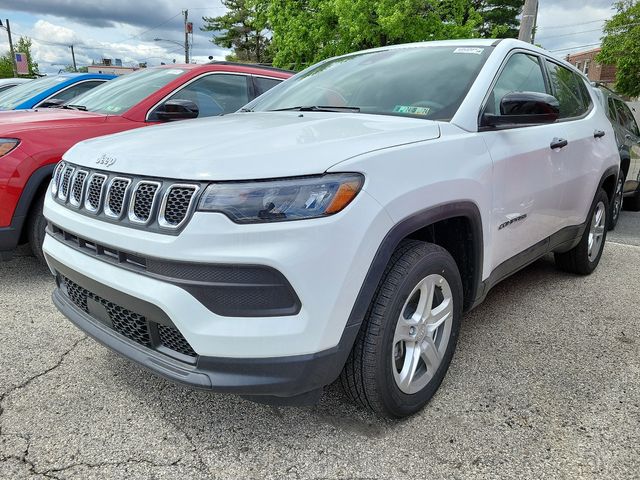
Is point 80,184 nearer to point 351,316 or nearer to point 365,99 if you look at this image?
point 351,316

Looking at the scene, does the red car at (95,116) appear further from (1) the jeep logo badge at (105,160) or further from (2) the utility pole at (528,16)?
(2) the utility pole at (528,16)

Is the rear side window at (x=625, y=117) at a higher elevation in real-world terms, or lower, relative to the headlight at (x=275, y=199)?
lower

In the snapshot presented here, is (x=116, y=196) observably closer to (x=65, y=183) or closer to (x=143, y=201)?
(x=143, y=201)

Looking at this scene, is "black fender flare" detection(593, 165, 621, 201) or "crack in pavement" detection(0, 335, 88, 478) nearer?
"crack in pavement" detection(0, 335, 88, 478)

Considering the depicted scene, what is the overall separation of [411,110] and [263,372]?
1562 millimetres

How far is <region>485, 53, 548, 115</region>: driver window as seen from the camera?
2.74 metres

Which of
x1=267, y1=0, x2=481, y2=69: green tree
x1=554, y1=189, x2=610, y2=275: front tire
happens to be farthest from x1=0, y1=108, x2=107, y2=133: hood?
x1=267, y1=0, x2=481, y2=69: green tree

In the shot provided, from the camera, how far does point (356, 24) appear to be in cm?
2111

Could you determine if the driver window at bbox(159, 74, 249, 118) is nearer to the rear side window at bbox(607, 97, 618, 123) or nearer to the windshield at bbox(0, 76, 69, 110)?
the windshield at bbox(0, 76, 69, 110)

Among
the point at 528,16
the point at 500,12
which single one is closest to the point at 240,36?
the point at 500,12

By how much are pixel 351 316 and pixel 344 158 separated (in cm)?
56

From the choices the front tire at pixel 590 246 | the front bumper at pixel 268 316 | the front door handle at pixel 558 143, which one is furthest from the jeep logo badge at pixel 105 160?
the front tire at pixel 590 246

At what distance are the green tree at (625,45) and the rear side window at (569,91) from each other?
3234 cm

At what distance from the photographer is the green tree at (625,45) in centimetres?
3028
